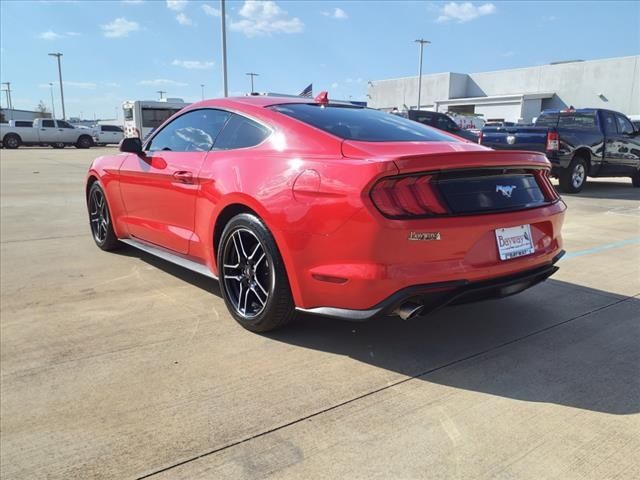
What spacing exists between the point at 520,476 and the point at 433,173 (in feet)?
4.73

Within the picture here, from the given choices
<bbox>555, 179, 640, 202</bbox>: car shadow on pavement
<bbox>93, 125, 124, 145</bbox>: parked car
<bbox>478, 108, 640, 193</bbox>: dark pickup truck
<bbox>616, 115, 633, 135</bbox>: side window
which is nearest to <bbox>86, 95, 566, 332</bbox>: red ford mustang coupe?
<bbox>478, 108, 640, 193</bbox>: dark pickup truck

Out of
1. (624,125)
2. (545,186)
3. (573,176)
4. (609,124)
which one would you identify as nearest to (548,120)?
(609,124)

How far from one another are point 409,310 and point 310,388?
0.64 m

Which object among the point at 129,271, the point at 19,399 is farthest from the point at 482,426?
the point at 129,271

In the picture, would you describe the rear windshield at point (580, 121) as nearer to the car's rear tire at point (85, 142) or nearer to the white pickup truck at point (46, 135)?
the white pickup truck at point (46, 135)

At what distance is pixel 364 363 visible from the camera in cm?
299

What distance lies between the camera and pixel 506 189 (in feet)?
9.92

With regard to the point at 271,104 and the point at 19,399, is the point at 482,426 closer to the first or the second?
the point at 19,399

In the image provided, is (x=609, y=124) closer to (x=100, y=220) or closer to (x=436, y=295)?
(x=100, y=220)

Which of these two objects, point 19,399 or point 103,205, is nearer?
point 19,399

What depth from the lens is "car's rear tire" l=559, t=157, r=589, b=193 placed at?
10703mm

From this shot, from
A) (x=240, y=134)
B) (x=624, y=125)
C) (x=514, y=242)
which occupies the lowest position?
(x=514, y=242)

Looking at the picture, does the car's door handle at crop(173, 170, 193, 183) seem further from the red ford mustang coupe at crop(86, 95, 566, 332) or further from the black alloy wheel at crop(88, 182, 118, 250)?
the black alloy wheel at crop(88, 182, 118, 250)

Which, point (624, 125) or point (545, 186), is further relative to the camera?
point (624, 125)
